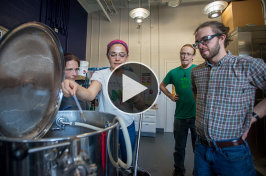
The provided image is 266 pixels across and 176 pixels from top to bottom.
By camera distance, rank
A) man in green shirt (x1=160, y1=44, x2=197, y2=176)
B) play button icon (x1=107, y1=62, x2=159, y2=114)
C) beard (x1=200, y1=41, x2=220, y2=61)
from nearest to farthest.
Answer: play button icon (x1=107, y1=62, x2=159, y2=114)
beard (x1=200, y1=41, x2=220, y2=61)
man in green shirt (x1=160, y1=44, x2=197, y2=176)

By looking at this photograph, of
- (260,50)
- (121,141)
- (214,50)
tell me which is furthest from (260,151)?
(121,141)

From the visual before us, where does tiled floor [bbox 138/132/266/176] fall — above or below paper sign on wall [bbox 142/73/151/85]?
below

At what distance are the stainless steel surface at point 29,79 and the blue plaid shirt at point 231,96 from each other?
95 centimetres

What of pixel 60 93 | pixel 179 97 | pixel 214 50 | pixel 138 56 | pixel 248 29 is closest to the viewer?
pixel 60 93

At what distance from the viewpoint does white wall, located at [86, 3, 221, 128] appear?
3.48m

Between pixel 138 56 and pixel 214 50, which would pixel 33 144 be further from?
pixel 138 56

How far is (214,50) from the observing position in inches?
37.3

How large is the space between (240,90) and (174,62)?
2773 mm

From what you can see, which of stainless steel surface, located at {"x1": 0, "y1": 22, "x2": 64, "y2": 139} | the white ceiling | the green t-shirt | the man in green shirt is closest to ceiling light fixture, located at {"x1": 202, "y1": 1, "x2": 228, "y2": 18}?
the white ceiling

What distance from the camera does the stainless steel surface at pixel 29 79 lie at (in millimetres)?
484

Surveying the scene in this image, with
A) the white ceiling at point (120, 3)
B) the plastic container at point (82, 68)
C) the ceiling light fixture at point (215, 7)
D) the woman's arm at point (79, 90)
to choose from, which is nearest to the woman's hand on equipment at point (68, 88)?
the woman's arm at point (79, 90)

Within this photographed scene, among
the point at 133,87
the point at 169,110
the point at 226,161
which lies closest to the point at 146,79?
the point at 133,87

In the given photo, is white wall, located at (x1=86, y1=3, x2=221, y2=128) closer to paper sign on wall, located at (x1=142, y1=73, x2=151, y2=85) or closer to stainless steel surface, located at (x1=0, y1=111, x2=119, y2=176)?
paper sign on wall, located at (x1=142, y1=73, x2=151, y2=85)

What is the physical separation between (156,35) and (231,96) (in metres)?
3.11
